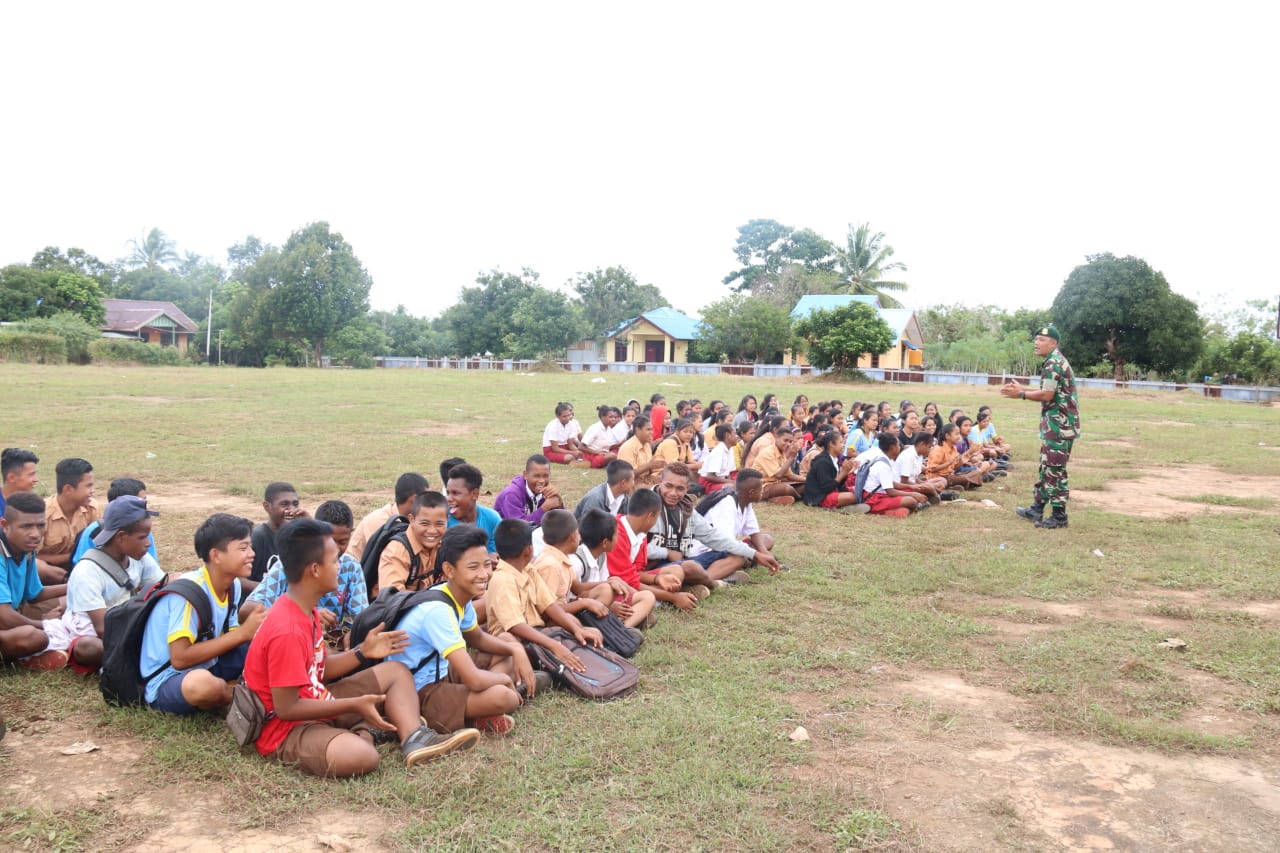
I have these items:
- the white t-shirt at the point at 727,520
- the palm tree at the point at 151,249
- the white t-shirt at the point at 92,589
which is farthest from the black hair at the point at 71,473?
the palm tree at the point at 151,249

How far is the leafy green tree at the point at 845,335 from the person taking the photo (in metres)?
41.0

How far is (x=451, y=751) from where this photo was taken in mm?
4105

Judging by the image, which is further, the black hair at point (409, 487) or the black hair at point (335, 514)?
the black hair at point (409, 487)

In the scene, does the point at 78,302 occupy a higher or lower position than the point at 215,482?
higher

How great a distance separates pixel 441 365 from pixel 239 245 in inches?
1023

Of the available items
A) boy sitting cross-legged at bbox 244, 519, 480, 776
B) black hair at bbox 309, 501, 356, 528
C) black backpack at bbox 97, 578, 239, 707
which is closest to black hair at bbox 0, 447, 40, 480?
black hair at bbox 309, 501, 356, 528

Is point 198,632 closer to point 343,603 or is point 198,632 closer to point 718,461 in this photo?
point 343,603

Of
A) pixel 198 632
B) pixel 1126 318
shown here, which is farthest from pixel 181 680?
pixel 1126 318

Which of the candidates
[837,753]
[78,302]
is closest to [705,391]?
[837,753]

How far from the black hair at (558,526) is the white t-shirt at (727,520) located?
200cm

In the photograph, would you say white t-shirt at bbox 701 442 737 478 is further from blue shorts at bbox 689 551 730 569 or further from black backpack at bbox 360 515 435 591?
black backpack at bbox 360 515 435 591

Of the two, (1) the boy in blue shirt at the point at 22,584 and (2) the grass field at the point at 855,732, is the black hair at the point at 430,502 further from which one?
(1) the boy in blue shirt at the point at 22,584

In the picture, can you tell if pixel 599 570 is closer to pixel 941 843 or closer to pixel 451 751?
pixel 451 751

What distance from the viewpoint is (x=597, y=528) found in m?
5.83
